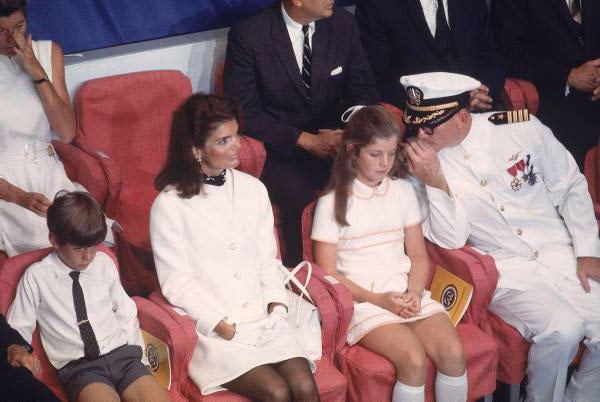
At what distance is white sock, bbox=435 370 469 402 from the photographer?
3061 mm

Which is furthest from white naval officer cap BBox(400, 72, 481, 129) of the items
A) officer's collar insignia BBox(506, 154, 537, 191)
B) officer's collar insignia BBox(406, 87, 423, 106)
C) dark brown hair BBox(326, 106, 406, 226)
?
officer's collar insignia BBox(506, 154, 537, 191)

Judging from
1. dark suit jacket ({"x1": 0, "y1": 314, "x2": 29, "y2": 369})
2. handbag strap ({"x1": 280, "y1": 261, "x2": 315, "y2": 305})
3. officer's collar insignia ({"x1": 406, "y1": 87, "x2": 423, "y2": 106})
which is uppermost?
officer's collar insignia ({"x1": 406, "y1": 87, "x2": 423, "y2": 106})

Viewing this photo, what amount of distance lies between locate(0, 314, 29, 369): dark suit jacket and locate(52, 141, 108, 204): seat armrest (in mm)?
966

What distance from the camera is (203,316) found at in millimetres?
2926

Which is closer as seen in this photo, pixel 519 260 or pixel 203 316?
pixel 203 316

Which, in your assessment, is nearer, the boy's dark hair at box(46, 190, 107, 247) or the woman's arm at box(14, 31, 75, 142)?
the boy's dark hair at box(46, 190, 107, 247)

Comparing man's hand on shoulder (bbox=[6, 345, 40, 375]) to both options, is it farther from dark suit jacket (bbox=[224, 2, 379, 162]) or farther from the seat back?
dark suit jacket (bbox=[224, 2, 379, 162])

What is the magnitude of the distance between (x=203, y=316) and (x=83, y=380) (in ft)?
1.48

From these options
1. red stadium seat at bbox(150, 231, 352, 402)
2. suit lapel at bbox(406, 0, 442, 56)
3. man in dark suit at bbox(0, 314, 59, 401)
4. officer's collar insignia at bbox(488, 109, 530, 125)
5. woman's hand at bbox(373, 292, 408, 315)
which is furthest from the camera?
suit lapel at bbox(406, 0, 442, 56)

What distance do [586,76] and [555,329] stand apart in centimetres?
156

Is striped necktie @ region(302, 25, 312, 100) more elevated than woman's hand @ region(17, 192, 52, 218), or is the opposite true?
striped necktie @ region(302, 25, 312, 100)

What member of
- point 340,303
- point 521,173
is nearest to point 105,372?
point 340,303

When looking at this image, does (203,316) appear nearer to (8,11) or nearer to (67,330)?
(67,330)

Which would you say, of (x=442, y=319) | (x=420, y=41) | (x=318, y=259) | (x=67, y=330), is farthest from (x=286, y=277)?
(x=420, y=41)
